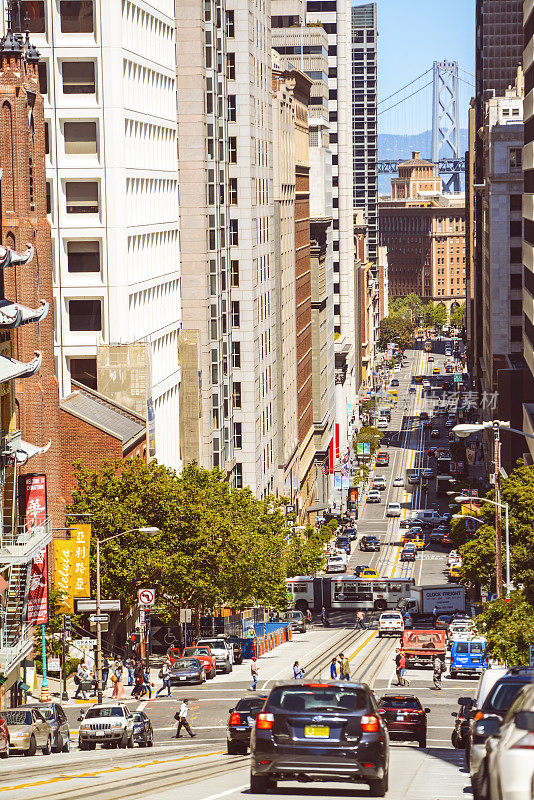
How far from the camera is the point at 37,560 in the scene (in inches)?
2224

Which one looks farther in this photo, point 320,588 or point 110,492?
point 320,588

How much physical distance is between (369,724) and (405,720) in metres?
23.5

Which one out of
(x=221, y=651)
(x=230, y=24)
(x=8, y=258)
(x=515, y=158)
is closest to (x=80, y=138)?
(x=221, y=651)

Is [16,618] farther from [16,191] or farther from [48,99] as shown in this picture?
[48,99]

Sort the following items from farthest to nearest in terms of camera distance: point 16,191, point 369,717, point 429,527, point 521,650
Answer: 1. point 429,527
2. point 16,191
3. point 521,650
4. point 369,717

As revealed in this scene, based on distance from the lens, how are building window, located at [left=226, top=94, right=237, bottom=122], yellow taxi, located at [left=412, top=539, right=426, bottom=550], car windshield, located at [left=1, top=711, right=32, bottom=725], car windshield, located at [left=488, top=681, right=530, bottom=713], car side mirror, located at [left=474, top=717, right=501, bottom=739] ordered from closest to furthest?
car side mirror, located at [left=474, top=717, right=501, bottom=739]
car windshield, located at [left=488, top=681, right=530, bottom=713]
car windshield, located at [left=1, top=711, right=32, bottom=725]
building window, located at [left=226, top=94, right=237, bottom=122]
yellow taxi, located at [left=412, top=539, right=426, bottom=550]

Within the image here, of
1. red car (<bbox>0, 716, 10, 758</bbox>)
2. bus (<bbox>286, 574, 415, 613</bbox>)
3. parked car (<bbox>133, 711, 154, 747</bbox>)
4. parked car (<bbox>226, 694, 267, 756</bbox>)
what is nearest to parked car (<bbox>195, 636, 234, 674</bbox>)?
parked car (<bbox>133, 711, 154, 747</bbox>)

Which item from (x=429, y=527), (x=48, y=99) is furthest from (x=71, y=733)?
(x=429, y=527)

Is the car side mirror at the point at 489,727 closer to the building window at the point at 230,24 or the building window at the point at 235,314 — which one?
the building window at the point at 235,314

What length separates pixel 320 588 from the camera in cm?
12425

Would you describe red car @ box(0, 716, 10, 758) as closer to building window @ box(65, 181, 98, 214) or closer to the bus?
building window @ box(65, 181, 98, 214)

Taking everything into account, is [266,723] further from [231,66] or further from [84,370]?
[231,66]

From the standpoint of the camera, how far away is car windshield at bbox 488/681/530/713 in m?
24.8

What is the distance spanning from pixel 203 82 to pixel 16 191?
45400 millimetres
